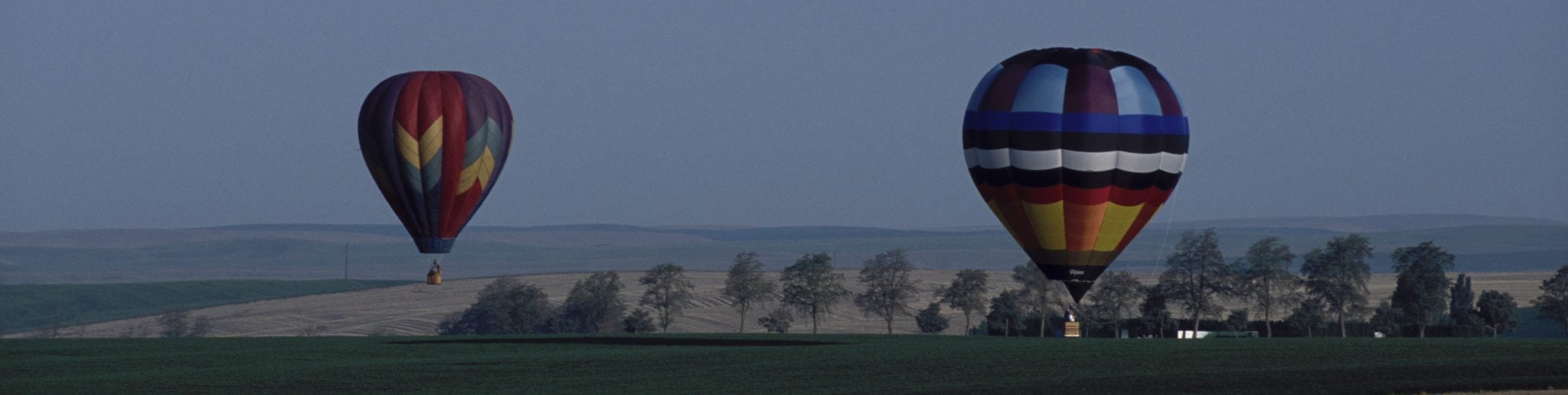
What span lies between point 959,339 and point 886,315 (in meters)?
48.3

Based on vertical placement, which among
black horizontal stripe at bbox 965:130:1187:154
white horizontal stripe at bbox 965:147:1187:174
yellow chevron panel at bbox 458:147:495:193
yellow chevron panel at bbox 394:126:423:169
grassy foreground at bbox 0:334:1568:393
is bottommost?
grassy foreground at bbox 0:334:1568:393

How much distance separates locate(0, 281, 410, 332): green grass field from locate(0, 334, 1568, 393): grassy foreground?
323 ft

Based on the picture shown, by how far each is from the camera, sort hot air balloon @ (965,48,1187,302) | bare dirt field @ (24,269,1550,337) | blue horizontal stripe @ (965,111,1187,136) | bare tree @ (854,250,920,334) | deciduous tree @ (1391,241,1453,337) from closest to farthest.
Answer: blue horizontal stripe @ (965,111,1187,136) < hot air balloon @ (965,48,1187,302) < deciduous tree @ (1391,241,1453,337) < bare tree @ (854,250,920,334) < bare dirt field @ (24,269,1550,337)

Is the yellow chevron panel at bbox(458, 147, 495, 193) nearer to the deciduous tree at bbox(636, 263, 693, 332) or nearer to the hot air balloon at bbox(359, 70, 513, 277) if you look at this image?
the hot air balloon at bbox(359, 70, 513, 277)

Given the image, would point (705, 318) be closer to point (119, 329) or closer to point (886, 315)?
point (886, 315)

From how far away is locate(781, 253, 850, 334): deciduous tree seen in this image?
106250mm

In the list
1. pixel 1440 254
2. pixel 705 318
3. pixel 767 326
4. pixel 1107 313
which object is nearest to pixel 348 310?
pixel 705 318

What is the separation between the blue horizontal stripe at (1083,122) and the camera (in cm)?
4816

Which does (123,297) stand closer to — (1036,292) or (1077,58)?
(1036,292)

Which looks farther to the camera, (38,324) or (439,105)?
(38,324)

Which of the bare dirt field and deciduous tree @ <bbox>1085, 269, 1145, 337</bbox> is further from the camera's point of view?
the bare dirt field

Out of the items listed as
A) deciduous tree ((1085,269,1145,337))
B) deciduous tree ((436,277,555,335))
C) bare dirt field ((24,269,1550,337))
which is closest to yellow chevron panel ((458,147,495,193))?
deciduous tree ((1085,269,1145,337))

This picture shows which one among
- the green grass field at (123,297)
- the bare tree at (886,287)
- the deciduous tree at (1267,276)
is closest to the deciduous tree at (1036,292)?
the bare tree at (886,287)

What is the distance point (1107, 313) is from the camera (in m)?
103
